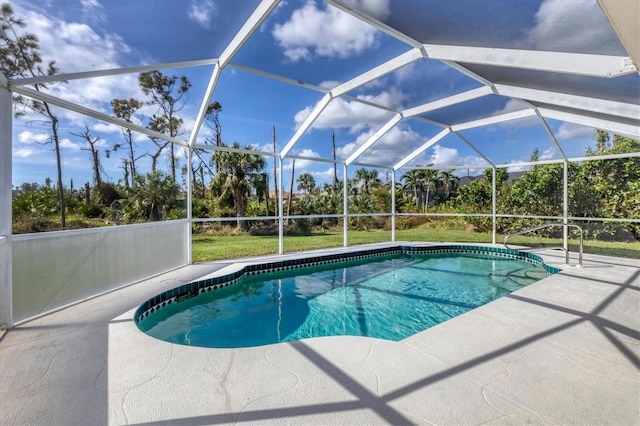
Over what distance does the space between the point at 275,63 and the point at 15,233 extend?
4495 mm

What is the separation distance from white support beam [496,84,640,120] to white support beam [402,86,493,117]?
11.9 inches

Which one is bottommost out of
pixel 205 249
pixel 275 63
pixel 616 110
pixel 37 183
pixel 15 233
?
pixel 205 249

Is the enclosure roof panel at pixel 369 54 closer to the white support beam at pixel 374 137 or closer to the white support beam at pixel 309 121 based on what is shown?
the white support beam at pixel 309 121

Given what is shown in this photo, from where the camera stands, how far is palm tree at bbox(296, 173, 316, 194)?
2136 centimetres

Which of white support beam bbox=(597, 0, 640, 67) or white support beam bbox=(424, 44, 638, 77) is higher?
white support beam bbox=(424, 44, 638, 77)

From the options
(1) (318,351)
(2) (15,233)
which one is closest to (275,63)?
(2) (15,233)

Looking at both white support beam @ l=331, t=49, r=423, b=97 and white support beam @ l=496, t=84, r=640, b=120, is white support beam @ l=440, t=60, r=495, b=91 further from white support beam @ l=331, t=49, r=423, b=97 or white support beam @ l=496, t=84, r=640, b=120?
white support beam @ l=331, t=49, r=423, b=97

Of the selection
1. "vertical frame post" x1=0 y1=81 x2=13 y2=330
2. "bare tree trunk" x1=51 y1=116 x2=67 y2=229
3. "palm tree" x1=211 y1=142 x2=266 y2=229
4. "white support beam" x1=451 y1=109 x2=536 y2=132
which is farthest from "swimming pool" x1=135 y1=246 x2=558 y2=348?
"palm tree" x1=211 y1=142 x2=266 y2=229

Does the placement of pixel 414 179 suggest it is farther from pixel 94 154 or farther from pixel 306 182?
pixel 94 154

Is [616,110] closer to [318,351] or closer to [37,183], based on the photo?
[318,351]

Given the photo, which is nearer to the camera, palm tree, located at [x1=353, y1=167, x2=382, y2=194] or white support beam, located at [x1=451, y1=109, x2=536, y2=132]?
white support beam, located at [x1=451, y1=109, x2=536, y2=132]

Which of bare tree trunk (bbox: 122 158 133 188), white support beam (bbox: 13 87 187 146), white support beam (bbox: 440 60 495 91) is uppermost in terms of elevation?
white support beam (bbox: 440 60 495 91)

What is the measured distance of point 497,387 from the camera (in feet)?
7.82

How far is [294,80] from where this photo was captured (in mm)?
6172
